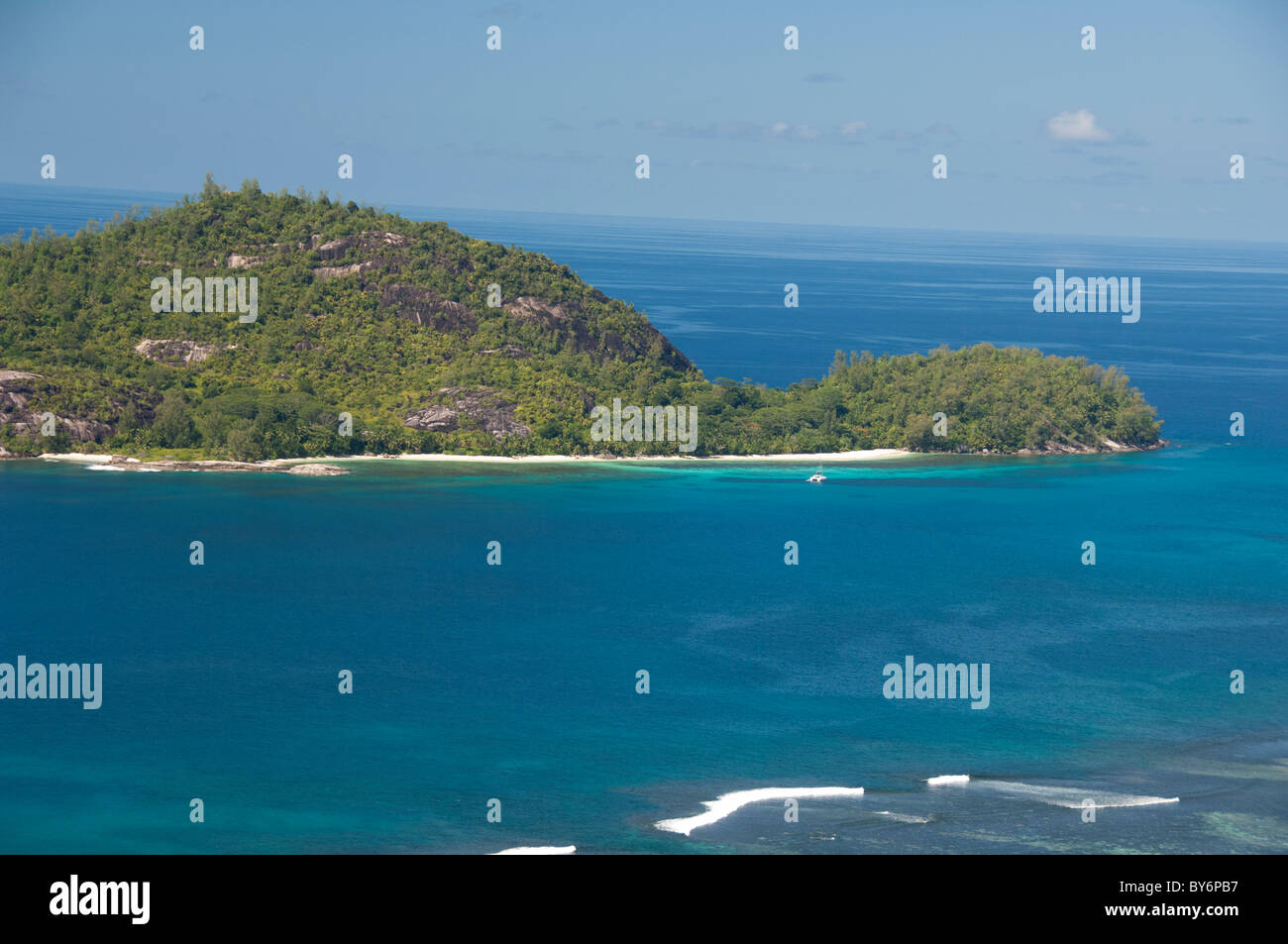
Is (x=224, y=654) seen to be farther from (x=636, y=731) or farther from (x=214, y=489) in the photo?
(x=214, y=489)

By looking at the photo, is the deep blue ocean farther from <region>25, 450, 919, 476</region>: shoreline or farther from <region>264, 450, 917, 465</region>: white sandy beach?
<region>264, 450, 917, 465</region>: white sandy beach

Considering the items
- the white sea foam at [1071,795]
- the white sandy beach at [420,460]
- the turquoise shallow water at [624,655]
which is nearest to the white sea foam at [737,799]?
the turquoise shallow water at [624,655]

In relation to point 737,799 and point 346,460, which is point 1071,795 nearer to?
point 737,799

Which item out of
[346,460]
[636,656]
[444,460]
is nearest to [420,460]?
[444,460]

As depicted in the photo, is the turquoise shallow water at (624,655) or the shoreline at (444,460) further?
the shoreline at (444,460)

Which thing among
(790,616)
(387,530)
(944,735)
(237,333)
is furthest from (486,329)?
(944,735)

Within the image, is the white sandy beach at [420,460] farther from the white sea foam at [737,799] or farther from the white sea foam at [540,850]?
the white sea foam at [540,850]
